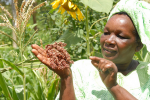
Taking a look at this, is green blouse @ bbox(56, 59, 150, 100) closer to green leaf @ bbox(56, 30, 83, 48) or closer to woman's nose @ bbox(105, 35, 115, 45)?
woman's nose @ bbox(105, 35, 115, 45)

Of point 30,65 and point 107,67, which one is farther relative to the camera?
point 30,65

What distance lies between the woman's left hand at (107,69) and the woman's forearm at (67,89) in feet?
0.40

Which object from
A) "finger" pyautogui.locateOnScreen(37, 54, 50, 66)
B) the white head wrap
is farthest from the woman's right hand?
the white head wrap

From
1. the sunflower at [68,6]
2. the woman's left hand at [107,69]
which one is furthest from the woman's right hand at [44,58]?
the sunflower at [68,6]

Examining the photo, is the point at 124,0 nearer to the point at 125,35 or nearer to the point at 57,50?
the point at 125,35

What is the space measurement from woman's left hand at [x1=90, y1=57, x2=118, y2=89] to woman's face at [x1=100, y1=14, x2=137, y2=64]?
139mm

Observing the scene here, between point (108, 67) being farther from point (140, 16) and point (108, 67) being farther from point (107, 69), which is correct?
point (140, 16)

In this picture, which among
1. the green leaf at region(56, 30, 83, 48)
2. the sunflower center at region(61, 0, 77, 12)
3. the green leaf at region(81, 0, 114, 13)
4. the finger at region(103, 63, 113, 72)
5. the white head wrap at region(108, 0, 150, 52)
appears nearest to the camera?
the finger at region(103, 63, 113, 72)

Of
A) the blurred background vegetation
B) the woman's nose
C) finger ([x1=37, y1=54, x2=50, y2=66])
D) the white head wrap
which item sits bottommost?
the blurred background vegetation

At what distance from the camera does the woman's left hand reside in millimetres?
560

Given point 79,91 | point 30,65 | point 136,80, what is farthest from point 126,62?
point 30,65

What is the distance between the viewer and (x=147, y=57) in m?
1.28

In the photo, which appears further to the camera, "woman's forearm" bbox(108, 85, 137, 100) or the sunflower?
the sunflower

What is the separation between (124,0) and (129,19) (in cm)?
11
